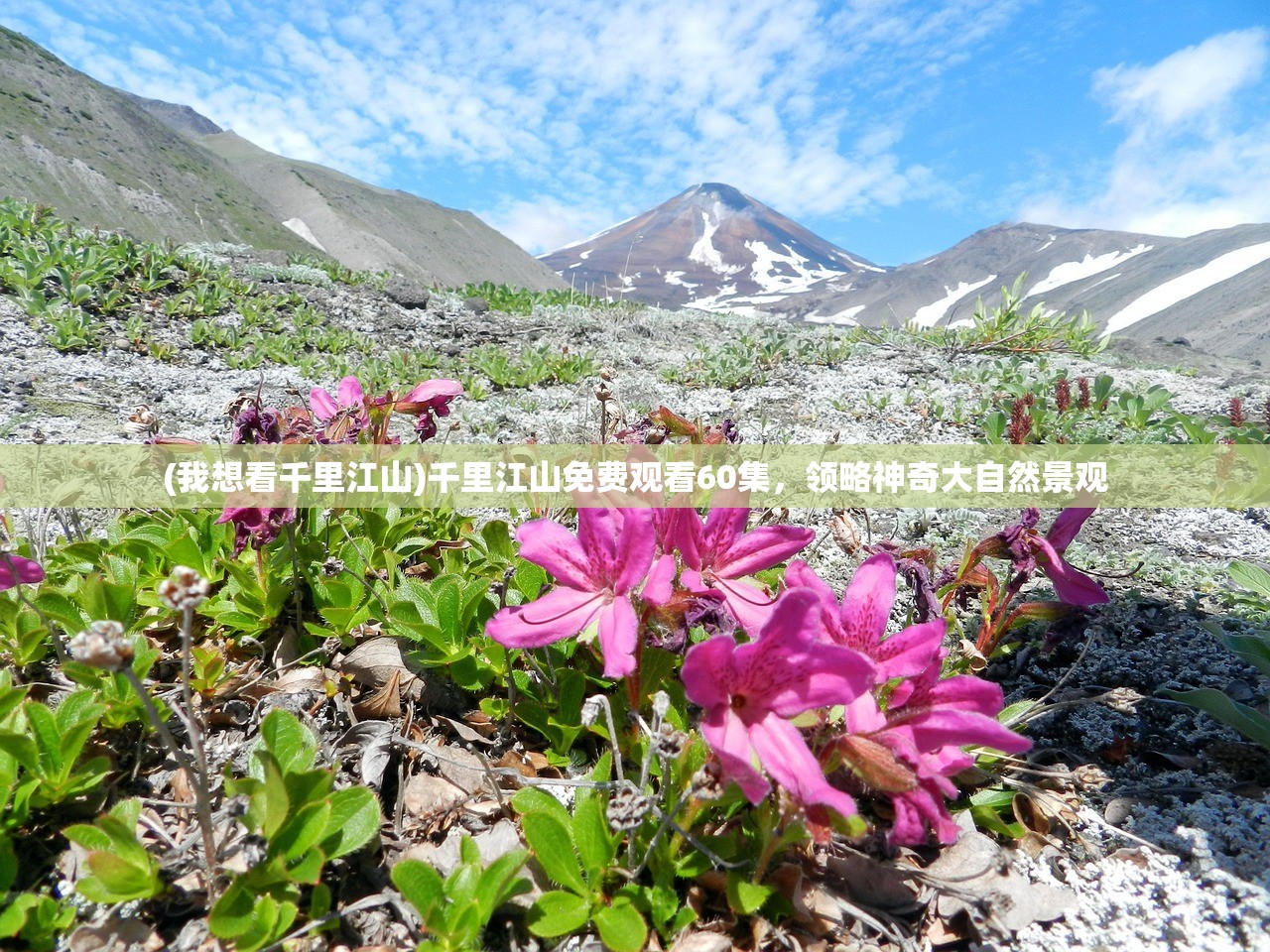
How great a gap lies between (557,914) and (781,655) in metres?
0.78

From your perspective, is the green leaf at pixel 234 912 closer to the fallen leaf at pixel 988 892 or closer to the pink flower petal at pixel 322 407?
the fallen leaf at pixel 988 892

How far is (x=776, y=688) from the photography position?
121 centimetres

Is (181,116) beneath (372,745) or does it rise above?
above

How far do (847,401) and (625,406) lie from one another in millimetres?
1890

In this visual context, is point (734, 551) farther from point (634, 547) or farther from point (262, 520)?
point (262, 520)

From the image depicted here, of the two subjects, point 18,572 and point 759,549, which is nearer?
point 759,549

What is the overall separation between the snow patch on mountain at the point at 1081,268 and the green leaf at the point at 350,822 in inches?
3407

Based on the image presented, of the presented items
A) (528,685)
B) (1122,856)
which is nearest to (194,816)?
(528,685)

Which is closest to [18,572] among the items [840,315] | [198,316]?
[198,316]

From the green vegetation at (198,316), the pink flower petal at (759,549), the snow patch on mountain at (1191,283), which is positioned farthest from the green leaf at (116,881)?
the snow patch on mountain at (1191,283)

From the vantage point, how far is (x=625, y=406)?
19.2ft

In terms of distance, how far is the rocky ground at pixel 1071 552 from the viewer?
1625 millimetres

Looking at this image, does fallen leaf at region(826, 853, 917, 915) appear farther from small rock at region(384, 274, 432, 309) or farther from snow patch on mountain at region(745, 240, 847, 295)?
snow patch on mountain at region(745, 240, 847, 295)

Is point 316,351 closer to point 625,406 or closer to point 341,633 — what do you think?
point 625,406
